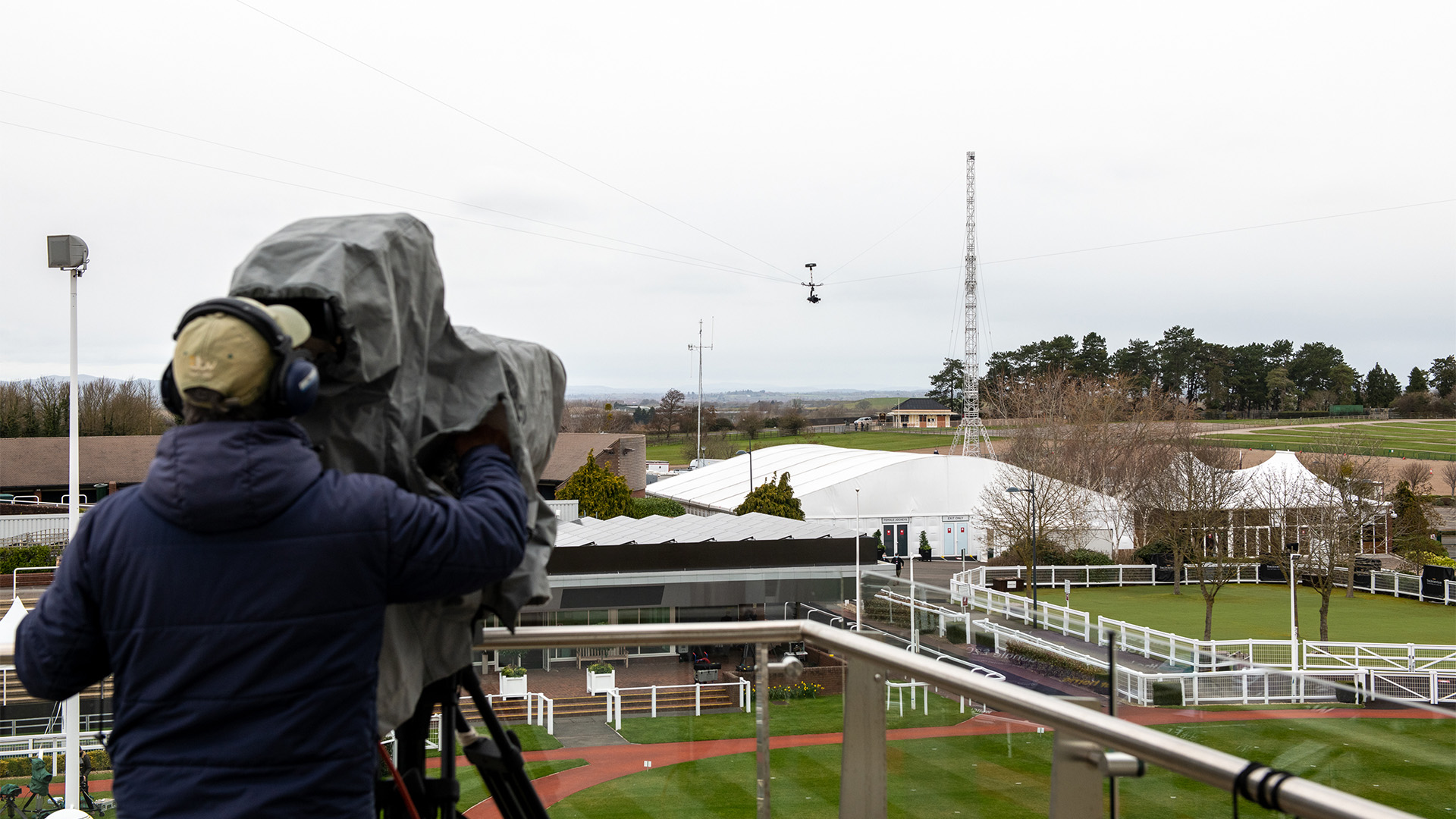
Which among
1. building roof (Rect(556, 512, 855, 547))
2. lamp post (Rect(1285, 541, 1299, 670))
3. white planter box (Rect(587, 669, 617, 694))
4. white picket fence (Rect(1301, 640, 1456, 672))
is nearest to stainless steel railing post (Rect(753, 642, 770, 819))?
white planter box (Rect(587, 669, 617, 694))

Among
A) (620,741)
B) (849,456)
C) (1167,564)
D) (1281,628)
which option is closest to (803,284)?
(849,456)

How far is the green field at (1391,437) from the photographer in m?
→ 50.9

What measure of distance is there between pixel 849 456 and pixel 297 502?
3984 centimetres

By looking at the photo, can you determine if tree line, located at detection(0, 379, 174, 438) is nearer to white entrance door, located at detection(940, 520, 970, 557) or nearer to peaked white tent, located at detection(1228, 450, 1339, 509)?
white entrance door, located at detection(940, 520, 970, 557)

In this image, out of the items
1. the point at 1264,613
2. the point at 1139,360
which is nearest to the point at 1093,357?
the point at 1139,360

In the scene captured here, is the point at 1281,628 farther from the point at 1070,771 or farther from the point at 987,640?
the point at 1070,771

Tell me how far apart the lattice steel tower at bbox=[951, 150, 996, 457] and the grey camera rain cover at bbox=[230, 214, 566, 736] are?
43735 mm

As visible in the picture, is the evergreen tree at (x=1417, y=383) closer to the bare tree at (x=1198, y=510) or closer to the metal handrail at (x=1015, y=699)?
the bare tree at (x=1198, y=510)

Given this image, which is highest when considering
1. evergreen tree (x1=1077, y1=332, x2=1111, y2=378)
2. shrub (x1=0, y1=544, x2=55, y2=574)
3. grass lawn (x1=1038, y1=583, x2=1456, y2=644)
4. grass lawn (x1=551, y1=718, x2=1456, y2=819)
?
evergreen tree (x1=1077, y1=332, x2=1111, y2=378)

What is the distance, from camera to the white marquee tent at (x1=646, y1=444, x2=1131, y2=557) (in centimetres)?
3322

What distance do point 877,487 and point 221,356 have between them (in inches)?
1341

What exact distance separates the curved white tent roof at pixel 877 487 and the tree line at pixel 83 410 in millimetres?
25277

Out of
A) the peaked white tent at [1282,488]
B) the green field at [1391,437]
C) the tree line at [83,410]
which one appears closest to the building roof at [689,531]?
the peaked white tent at [1282,488]

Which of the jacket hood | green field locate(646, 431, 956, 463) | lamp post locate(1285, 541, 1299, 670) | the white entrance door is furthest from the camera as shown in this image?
green field locate(646, 431, 956, 463)
